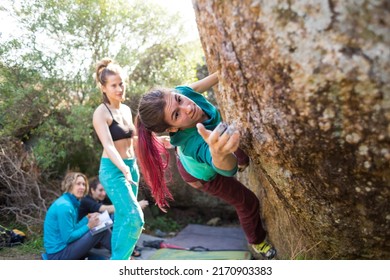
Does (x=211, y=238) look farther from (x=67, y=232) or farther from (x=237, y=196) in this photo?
(x=237, y=196)

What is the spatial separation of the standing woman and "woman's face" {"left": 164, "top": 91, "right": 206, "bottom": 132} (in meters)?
1.23

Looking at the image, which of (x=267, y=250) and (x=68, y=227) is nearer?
(x=267, y=250)

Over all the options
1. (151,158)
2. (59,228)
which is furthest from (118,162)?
(59,228)

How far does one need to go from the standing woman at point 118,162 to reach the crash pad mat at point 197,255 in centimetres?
105

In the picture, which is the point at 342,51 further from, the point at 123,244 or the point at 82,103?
the point at 82,103

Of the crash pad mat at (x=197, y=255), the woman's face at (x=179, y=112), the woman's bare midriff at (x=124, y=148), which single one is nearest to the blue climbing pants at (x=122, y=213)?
the woman's bare midriff at (x=124, y=148)

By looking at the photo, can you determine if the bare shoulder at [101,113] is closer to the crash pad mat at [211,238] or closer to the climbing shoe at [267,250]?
the climbing shoe at [267,250]

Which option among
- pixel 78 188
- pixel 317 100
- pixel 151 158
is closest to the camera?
pixel 317 100

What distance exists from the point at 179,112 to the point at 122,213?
156cm

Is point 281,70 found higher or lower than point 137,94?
higher

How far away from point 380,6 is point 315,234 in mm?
1598

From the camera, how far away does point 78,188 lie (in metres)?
4.83

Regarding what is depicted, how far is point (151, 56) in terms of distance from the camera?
6.34 m
